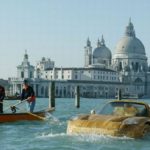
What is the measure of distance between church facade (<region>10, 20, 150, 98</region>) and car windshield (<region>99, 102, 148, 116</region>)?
147514 mm

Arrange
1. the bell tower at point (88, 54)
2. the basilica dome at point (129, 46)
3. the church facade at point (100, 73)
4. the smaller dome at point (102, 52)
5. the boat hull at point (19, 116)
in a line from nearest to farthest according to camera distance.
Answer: the boat hull at point (19, 116) < the church facade at point (100, 73) < the basilica dome at point (129, 46) < the smaller dome at point (102, 52) < the bell tower at point (88, 54)

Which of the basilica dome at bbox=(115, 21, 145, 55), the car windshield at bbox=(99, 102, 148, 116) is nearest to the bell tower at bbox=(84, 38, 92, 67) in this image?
the basilica dome at bbox=(115, 21, 145, 55)

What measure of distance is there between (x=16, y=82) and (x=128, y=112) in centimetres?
15453

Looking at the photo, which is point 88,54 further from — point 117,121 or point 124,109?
point 117,121

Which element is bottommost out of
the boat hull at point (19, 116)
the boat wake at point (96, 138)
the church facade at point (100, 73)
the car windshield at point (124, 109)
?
the boat wake at point (96, 138)

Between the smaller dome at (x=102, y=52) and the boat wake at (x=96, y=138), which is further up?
the smaller dome at (x=102, y=52)

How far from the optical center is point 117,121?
42.7ft

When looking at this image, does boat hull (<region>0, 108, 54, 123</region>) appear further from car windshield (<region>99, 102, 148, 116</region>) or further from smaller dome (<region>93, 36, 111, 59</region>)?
smaller dome (<region>93, 36, 111, 59</region>)

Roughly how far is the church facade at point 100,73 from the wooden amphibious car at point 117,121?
14763 cm

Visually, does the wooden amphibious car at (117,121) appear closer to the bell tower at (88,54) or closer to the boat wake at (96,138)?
the boat wake at (96,138)

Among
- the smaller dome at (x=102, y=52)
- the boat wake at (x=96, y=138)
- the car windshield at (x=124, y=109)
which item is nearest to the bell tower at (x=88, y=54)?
the smaller dome at (x=102, y=52)

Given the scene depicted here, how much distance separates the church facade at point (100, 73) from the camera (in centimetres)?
16575

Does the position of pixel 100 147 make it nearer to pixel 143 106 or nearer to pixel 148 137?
pixel 148 137

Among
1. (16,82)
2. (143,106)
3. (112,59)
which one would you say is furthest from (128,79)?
(143,106)
